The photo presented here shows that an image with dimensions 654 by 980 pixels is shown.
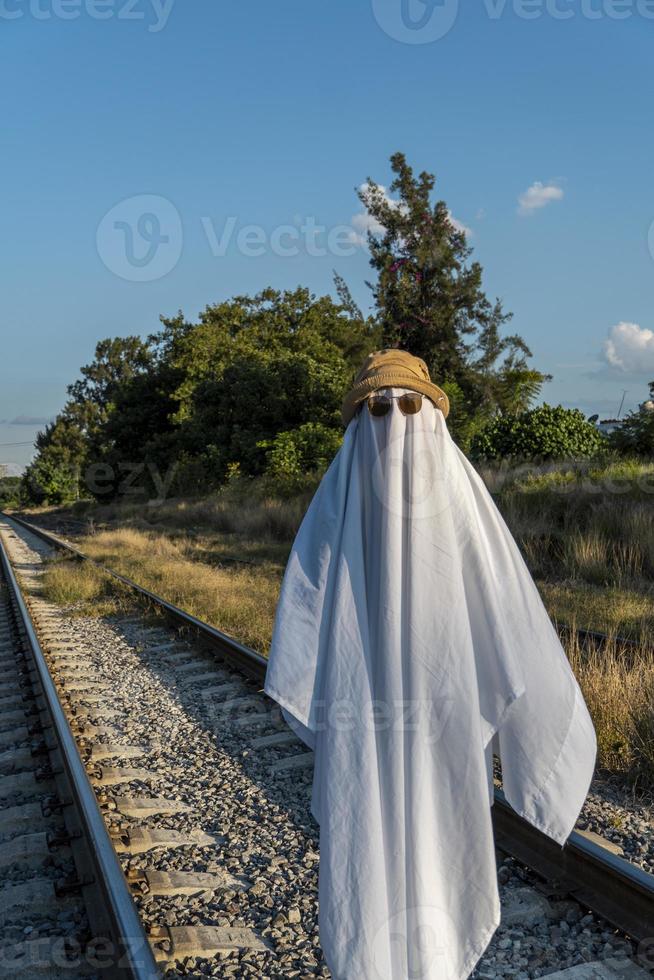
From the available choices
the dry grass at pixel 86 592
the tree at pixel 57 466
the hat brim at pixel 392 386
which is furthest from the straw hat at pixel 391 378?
the tree at pixel 57 466

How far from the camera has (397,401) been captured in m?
2.46

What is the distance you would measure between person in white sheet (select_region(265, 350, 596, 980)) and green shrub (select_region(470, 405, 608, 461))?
1278cm

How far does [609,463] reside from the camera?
1343 centimetres

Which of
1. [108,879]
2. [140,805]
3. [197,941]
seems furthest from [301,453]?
[197,941]

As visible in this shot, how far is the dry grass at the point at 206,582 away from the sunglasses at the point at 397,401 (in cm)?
550

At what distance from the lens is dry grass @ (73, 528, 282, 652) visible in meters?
8.92

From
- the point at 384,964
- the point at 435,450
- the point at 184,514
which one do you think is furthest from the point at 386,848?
the point at 184,514

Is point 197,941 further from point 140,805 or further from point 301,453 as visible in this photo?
point 301,453

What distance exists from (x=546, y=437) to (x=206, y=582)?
6.97m

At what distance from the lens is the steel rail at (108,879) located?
8.94 feet

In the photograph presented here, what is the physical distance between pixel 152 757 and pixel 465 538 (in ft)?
11.3

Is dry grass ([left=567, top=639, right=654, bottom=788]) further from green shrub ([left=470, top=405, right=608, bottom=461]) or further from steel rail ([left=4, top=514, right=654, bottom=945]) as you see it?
green shrub ([left=470, top=405, right=608, bottom=461])

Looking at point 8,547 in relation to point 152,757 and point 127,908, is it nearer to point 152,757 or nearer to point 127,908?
point 152,757

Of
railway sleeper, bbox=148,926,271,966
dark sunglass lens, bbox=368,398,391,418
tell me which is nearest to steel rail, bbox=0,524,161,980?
Answer: railway sleeper, bbox=148,926,271,966
